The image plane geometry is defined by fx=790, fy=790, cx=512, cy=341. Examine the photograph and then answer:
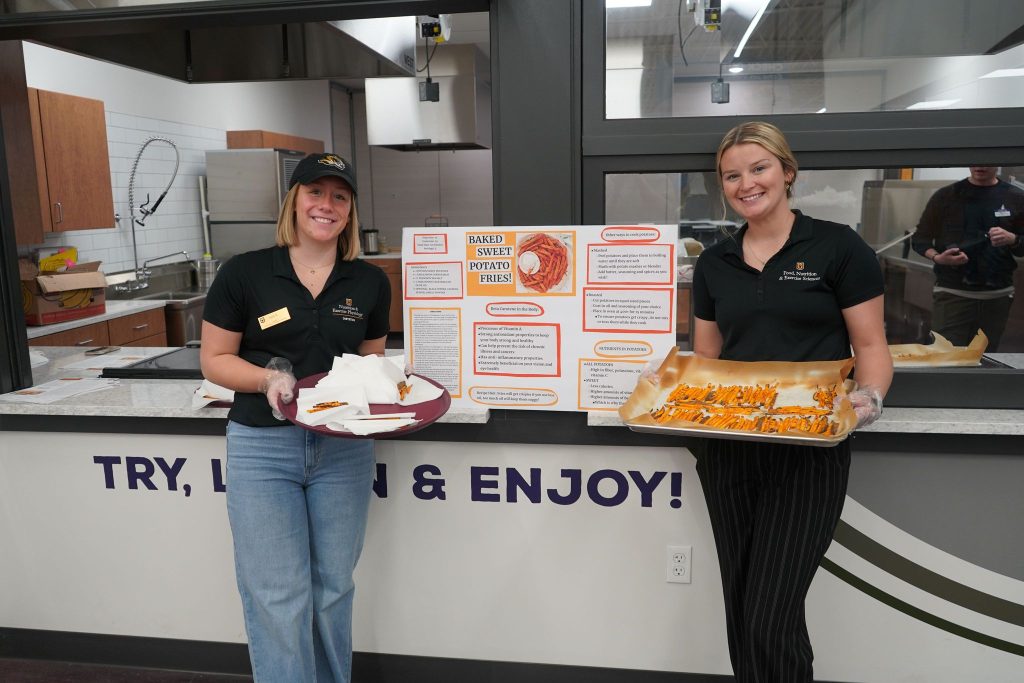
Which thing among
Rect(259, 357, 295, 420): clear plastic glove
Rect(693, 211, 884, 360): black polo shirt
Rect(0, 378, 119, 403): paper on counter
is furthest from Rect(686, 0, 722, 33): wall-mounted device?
Rect(0, 378, 119, 403): paper on counter

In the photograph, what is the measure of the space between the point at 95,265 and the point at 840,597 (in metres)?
3.90

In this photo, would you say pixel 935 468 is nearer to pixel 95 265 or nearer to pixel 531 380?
pixel 531 380

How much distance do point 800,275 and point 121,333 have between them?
3803 mm

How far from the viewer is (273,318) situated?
1754 millimetres

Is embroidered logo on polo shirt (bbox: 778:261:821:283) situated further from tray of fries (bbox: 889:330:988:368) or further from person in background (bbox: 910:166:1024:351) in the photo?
person in background (bbox: 910:166:1024:351)

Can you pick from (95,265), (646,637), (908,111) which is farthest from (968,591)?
(95,265)

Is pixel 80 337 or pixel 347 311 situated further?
pixel 80 337

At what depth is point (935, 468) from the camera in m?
2.01

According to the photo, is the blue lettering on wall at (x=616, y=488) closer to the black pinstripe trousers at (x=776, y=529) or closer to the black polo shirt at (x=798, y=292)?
the black pinstripe trousers at (x=776, y=529)

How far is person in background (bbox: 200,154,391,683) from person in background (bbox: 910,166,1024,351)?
1.56 meters

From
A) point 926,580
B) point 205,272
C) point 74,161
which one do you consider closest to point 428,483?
point 926,580

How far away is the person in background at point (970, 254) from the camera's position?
6.98 ft

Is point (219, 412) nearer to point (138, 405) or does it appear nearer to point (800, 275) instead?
point (138, 405)

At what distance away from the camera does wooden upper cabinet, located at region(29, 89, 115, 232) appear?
13.1 feet
